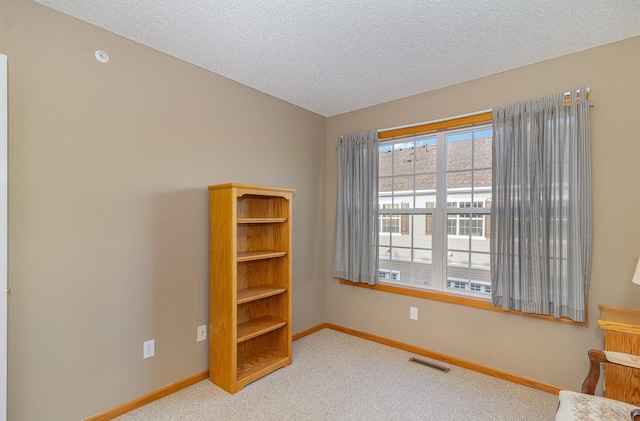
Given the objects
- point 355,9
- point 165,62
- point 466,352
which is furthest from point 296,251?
point 355,9

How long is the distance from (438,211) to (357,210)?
0.84 metres

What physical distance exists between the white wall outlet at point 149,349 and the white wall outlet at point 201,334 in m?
0.34

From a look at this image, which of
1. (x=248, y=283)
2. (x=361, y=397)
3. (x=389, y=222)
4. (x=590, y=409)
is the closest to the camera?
(x=590, y=409)

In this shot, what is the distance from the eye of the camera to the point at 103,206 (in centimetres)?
207

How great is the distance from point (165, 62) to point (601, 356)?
3.27 m

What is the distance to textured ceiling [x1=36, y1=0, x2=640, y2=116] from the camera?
1.81 metres

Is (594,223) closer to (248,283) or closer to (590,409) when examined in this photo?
(590,409)

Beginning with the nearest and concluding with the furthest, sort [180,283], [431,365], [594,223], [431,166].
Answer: [594,223], [180,283], [431,365], [431,166]

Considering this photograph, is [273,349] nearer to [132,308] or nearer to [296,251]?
[296,251]

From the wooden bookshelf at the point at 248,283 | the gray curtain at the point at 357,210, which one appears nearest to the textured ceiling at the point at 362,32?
the gray curtain at the point at 357,210

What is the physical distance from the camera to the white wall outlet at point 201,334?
8.44ft

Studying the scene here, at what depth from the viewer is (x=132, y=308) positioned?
220 cm

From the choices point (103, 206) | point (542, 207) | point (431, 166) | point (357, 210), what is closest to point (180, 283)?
point (103, 206)

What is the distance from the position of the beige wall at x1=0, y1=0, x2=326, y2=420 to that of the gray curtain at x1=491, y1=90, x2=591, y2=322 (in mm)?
2281
